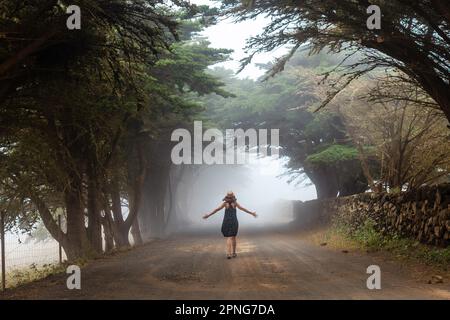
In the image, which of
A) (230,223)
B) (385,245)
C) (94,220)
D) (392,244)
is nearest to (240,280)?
(230,223)

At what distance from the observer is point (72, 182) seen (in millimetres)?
17797

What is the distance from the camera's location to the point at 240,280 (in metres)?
10.2

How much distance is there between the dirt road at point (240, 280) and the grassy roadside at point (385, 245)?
27.3 inches

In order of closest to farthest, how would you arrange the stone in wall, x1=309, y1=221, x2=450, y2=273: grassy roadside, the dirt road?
the dirt road
x1=309, y1=221, x2=450, y2=273: grassy roadside
the stone in wall

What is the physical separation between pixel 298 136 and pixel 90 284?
Result: 25.7 metres

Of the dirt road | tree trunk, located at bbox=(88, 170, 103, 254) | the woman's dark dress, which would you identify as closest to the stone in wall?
the dirt road

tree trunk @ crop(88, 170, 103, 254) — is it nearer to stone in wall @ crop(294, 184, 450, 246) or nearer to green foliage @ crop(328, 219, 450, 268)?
green foliage @ crop(328, 219, 450, 268)

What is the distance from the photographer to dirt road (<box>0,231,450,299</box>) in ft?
28.0

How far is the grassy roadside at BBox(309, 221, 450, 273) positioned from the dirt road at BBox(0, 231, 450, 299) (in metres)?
0.69

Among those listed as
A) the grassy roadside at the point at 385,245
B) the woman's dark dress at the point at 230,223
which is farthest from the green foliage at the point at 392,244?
the woman's dark dress at the point at 230,223

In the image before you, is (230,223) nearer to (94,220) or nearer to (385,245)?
(385,245)
